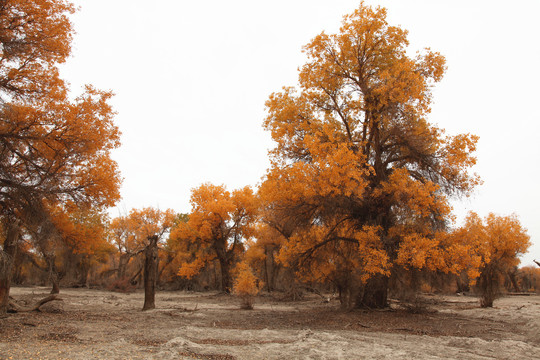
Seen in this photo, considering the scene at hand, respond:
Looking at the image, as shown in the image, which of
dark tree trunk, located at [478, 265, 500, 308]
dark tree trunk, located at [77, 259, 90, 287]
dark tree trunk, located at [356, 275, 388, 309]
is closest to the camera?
dark tree trunk, located at [356, 275, 388, 309]

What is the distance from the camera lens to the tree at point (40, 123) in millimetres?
9680

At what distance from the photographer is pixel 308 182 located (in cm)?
1193

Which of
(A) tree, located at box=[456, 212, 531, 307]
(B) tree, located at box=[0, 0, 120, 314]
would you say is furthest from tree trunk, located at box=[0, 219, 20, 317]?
(A) tree, located at box=[456, 212, 531, 307]

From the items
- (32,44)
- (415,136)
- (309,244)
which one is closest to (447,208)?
(415,136)

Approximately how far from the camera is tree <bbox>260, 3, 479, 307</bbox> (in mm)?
12281

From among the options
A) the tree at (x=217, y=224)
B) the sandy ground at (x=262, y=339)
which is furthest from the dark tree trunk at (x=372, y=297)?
the tree at (x=217, y=224)

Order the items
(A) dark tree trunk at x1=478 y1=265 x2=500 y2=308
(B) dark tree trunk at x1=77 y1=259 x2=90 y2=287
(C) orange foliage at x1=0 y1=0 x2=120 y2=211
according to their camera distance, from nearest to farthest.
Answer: (C) orange foliage at x1=0 y1=0 x2=120 y2=211 → (A) dark tree trunk at x1=478 y1=265 x2=500 y2=308 → (B) dark tree trunk at x1=77 y1=259 x2=90 y2=287

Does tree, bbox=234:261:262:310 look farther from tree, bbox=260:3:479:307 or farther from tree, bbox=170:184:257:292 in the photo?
tree, bbox=170:184:257:292

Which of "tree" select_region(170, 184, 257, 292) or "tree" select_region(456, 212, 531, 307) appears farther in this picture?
"tree" select_region(170, 184, 257, 292)

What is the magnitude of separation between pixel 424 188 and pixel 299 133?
18.7 feet

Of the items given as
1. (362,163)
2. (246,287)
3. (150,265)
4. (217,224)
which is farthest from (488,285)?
(217,224)

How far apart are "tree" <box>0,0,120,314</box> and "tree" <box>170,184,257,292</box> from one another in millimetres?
17344

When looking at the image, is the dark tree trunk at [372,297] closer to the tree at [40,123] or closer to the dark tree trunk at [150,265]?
the dark tree trunk at [150,265]

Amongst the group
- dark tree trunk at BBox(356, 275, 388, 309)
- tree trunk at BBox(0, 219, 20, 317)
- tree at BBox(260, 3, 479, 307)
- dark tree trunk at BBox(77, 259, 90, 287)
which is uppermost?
tree at BBox(260, 3, 479, 307)
